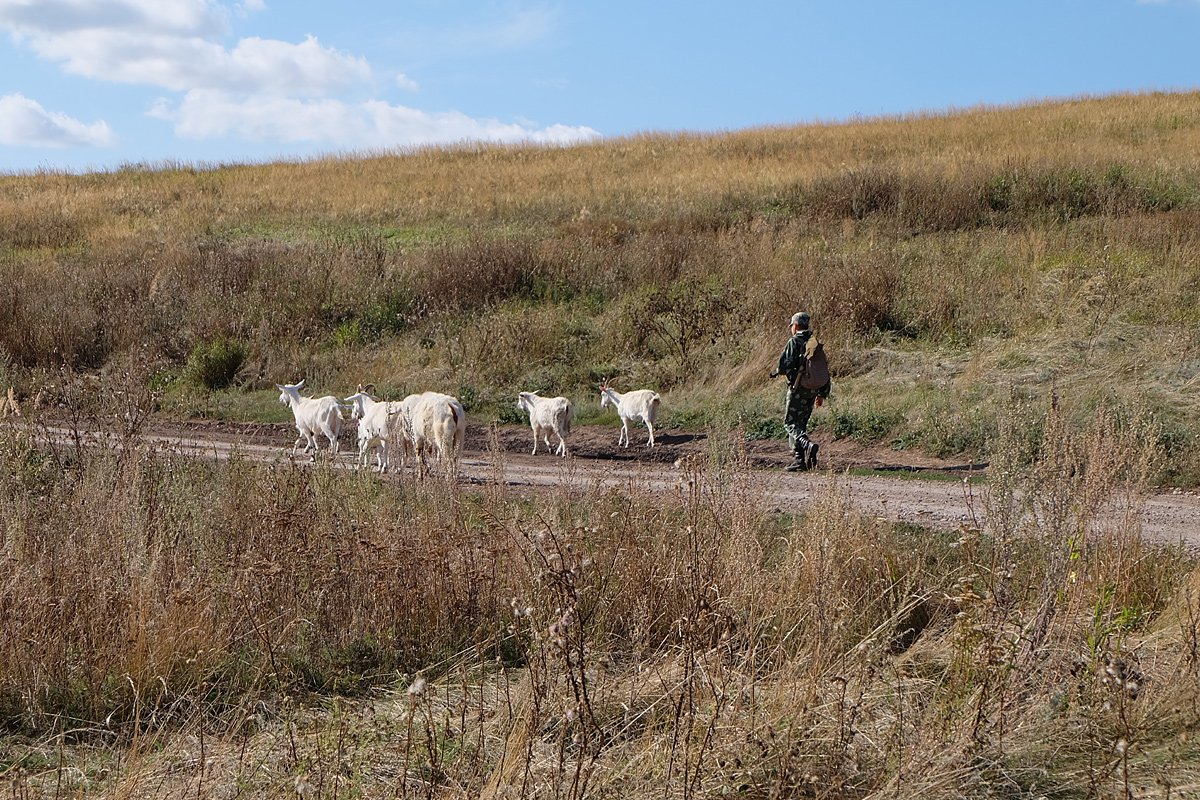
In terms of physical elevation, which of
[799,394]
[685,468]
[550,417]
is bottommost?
[685,468]

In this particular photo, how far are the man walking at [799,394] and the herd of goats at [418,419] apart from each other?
236 centimetres

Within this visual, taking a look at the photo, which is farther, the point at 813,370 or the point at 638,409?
the point at 638,409

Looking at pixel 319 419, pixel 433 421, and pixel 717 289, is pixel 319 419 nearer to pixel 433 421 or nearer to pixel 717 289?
pixel 433 421

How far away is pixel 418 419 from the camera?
1281 centimetres

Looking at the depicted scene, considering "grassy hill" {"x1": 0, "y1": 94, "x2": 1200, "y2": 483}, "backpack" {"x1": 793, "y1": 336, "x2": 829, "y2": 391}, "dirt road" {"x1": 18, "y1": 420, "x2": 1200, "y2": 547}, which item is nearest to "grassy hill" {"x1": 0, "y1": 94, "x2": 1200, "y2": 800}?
"grassy hill" {"x1": 0, "y1": 94, "x2": 1200, "y2": 483}

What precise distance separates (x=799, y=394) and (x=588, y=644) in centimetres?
740

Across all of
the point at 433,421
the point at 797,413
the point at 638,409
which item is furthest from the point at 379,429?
the point at 797,413

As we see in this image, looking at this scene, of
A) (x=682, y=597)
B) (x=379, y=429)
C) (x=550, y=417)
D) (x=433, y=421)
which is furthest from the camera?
(x=550, y=417)

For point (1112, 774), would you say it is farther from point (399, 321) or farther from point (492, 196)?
point (492, 196)

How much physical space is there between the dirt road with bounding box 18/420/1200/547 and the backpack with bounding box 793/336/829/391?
3.39 feet

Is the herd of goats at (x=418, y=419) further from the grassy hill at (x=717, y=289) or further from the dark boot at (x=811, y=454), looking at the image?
the dark boot at (x=811, y=454)

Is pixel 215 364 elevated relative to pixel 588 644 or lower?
elevated

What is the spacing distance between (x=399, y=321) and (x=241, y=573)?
15881 millimetres

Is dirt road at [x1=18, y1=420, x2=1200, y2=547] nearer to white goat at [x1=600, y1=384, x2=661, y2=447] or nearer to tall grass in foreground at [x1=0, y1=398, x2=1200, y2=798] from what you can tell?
white goat at [x1=600, y1=384, x2=661, y2=447]
